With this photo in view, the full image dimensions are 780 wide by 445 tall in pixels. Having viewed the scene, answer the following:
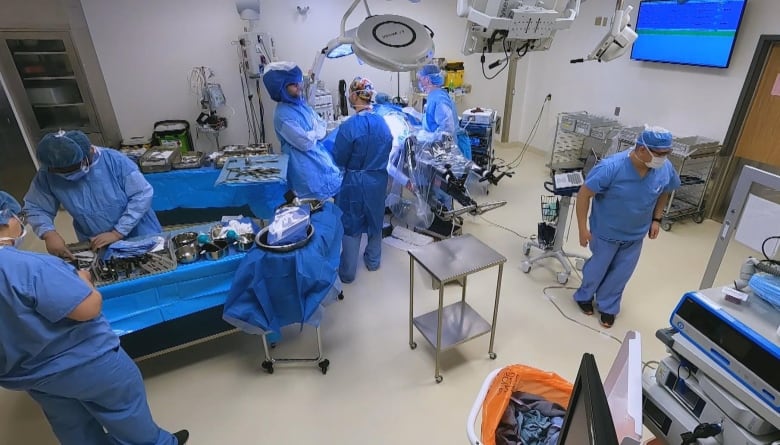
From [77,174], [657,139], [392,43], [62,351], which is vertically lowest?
[62,351]

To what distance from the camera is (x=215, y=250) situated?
2191mm

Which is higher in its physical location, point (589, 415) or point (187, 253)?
point (589, 415)

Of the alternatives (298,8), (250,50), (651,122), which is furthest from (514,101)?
(250,50)

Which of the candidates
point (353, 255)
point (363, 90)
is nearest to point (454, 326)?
point (353, 255)

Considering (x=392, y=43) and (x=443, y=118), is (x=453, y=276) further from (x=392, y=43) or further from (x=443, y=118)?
(x=443, y=118)

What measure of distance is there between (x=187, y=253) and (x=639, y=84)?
5176mm

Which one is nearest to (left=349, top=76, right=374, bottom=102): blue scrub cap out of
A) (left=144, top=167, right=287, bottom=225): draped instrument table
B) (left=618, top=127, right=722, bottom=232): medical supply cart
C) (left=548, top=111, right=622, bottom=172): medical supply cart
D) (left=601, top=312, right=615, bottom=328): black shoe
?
(left=144, top=167, right=287, bottom=225): draped instrument table

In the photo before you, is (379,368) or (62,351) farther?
(379,368)

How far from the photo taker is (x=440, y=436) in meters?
2.04

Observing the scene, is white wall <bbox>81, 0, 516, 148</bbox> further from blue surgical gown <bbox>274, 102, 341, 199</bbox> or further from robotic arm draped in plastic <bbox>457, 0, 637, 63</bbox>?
robotic arm draped in plastic <bbox>457, 0, 637, 63</bbox>

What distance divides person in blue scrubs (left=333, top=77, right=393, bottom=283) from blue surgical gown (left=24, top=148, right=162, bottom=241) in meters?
1.35

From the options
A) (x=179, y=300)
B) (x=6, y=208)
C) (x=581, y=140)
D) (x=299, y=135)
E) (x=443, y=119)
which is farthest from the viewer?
(x=581, y=140)

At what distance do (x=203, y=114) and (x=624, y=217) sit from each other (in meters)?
4.74

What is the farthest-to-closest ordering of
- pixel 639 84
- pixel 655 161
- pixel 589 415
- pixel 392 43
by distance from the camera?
pixel 639 84, pixel 655 161, pixel 392 43, pixel 589 415
